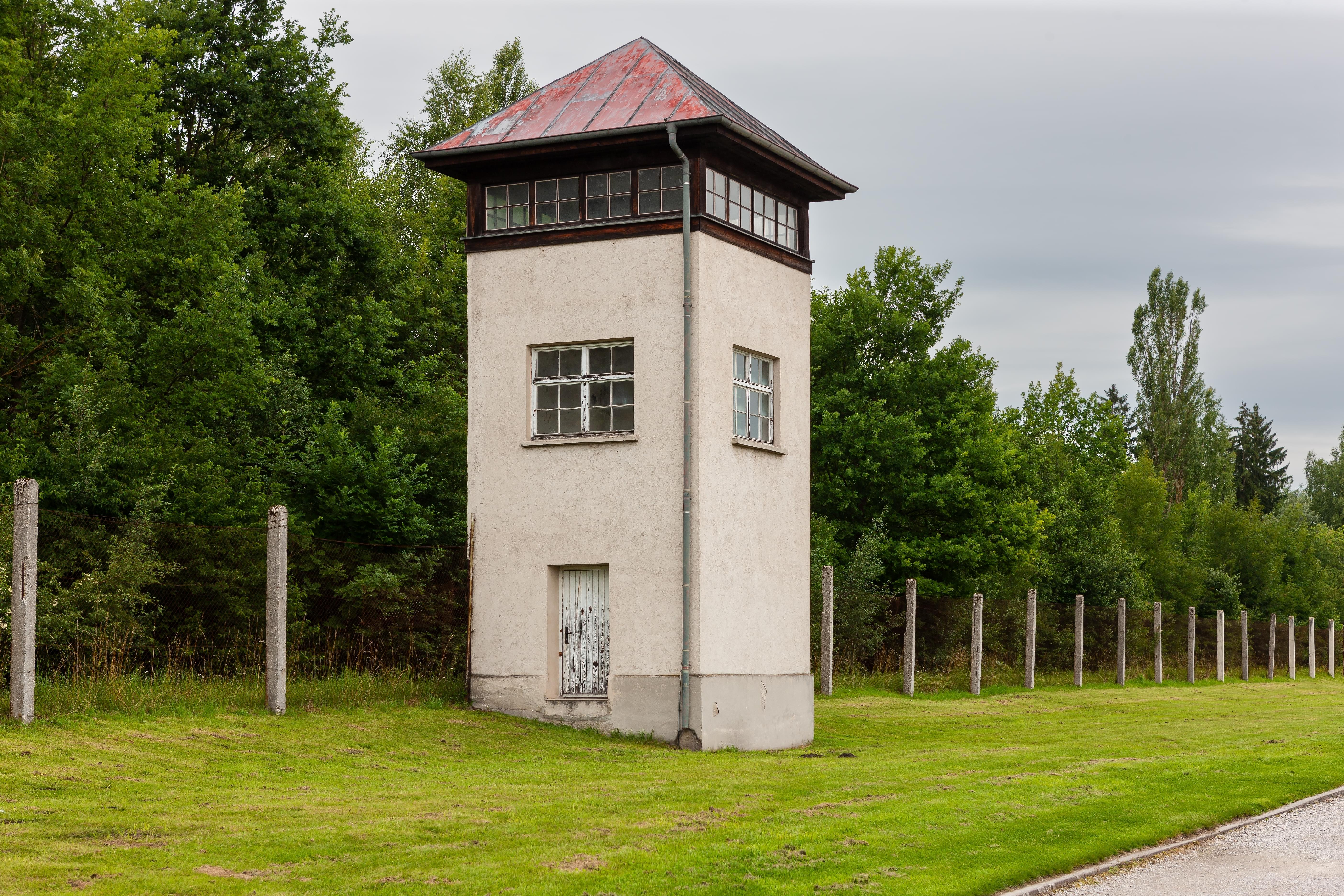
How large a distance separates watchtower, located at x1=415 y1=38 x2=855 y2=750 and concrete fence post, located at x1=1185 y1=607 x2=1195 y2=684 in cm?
2416

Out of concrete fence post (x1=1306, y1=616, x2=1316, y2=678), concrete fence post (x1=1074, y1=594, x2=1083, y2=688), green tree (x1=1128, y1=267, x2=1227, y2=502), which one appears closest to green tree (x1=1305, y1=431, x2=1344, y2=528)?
green tree (x1=1128, y1=267, x2=1227, y2=502)

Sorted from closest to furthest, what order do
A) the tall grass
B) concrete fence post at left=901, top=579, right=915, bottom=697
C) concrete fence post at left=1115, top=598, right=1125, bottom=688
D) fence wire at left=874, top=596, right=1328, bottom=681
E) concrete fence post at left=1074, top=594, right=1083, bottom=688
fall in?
the tall grass → concrete fence post at left=901, top=579, right=915, bottom=697 → fence wire at left=874, top=596, right=1328, bottom=681 → concrete fence post at left=1074, top=594, right=1083, bottom=688 → concrete fence post at left=1115, top=598, right=1125, bottom=688

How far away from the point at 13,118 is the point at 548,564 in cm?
1306

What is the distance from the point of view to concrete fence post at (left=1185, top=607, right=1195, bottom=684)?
40562 millimetres

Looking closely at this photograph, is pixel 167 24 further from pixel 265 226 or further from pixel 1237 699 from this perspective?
pixel 1237 699

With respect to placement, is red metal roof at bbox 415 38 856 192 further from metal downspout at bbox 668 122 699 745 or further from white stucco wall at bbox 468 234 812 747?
white stucco wall at bbox 468 234 812 747

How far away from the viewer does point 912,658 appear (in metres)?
27.5

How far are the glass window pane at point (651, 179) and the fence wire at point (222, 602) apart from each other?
5.94m

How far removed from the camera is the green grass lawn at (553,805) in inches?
337

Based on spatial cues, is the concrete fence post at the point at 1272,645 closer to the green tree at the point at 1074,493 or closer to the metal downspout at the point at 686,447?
the green tree at the point at 1074,493

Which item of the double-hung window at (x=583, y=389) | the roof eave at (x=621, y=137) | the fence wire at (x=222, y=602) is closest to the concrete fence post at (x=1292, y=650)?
the roof eave at (x=621, y=137)

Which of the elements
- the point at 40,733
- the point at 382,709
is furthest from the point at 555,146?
the point at 40,733

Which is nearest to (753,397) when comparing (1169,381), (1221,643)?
(1221,643)

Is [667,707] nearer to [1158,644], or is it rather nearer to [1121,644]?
[1121,644]
